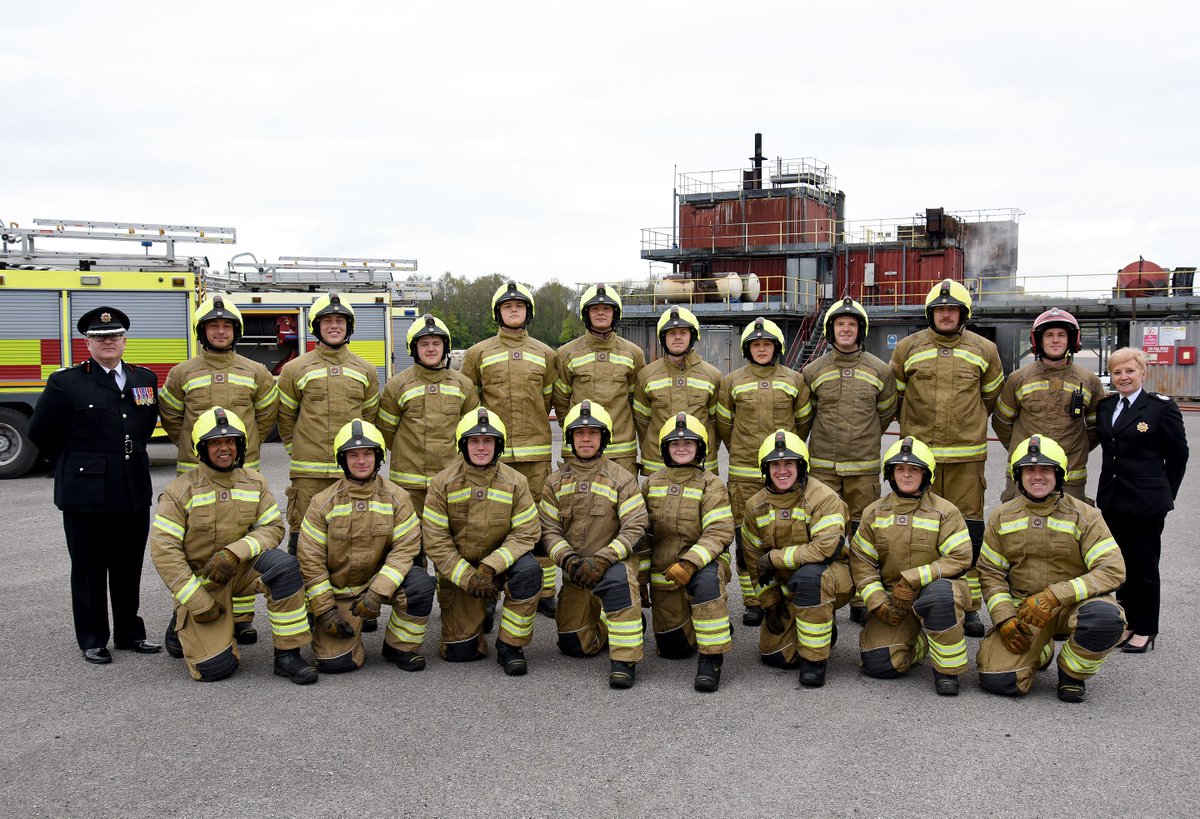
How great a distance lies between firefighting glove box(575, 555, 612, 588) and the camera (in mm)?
4957

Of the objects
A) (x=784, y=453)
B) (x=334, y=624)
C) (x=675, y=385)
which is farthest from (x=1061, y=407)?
(x=334, y=624)

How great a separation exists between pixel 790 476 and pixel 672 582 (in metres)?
0.86

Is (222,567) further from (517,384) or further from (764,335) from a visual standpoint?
(764,335)

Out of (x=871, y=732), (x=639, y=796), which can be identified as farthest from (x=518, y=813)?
(x=871, y=732)

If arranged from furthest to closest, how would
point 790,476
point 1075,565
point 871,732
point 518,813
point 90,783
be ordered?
1. point 790,476
2. point 1075,565
3. point 871,732
4. point 90,783
5. point 518,813

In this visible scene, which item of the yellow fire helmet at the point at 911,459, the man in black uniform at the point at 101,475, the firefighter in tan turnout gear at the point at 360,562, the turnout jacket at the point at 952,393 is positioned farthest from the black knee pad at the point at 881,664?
the man in black uniform at the point at 101,475

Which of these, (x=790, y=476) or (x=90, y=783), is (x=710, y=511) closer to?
(x=790, y=476)

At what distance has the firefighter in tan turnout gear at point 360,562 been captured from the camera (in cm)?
501

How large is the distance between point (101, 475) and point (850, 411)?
4386mm

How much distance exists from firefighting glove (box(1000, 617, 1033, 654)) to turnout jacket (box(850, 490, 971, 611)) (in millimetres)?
357

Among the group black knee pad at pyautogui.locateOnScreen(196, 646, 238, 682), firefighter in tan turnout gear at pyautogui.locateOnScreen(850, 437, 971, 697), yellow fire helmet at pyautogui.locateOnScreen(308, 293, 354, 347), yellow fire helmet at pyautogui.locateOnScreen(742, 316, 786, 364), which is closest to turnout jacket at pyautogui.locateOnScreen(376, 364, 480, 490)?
yellow fire helmet at pyautogui.locateOnScreen(308, 293, 354, 347)

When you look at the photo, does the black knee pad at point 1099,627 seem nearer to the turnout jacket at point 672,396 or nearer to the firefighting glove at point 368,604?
the turnout jacket at point 672,396

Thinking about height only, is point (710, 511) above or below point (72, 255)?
below

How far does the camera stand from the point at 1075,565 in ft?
15.8
